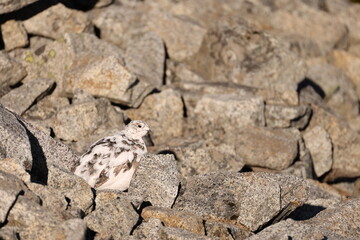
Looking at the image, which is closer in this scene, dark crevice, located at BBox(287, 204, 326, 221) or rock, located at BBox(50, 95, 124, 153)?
dark crevice, located at BBox(287, 204, 326, 221)

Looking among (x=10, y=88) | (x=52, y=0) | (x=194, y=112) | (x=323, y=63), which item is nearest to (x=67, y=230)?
(x=10, y=88)

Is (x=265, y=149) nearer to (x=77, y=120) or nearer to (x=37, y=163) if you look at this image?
(x=77, y=120)

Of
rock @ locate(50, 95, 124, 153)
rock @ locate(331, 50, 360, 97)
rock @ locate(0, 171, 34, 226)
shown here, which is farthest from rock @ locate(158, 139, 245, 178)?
rock @ locate(331, 50, 360, 97)

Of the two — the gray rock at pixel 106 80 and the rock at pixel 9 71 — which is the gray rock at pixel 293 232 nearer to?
the gray rock at pixel 106 80

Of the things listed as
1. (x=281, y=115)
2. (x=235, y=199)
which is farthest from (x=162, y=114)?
(x=235, y=199)

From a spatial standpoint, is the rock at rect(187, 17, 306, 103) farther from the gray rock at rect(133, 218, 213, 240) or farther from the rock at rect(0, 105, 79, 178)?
the gray rock at rect(133, 218, 213, 240)

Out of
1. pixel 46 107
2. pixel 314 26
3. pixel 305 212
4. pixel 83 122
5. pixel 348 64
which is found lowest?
pixel 348 64

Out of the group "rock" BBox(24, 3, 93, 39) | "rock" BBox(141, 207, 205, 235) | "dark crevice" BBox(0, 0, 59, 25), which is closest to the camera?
"rock" BBox(141, 207, 205, 235)
